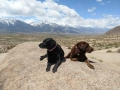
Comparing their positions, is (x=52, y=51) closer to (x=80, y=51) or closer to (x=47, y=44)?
(x=47, y=44)

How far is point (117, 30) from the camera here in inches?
6481

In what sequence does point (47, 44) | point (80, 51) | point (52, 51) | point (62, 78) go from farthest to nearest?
point (80, 51) < point (52, 51) < point (47, 44) < point (62, 78)

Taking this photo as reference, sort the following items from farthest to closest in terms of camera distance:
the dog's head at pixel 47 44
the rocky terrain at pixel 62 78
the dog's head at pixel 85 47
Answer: the dog's head at pixel 85 47 → the dog's head at pixel 47 44 → the rocky terrain at pixel 62 78

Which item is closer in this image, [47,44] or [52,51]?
[47,44]

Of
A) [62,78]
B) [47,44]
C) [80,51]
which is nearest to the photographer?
[62,78]

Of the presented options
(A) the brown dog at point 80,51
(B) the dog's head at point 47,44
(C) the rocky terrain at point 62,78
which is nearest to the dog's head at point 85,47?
(A) the brown dog at point 80,51

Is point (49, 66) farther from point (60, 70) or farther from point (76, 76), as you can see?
point (76, 76)

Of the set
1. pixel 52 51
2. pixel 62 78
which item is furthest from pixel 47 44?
pixel 62 78

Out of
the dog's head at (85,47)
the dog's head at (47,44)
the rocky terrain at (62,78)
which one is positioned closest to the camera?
the rocky terrain at (62,78)

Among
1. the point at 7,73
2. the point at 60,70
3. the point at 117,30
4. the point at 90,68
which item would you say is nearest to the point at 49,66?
the point at 60,70

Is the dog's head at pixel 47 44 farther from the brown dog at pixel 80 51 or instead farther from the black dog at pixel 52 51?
the brown dog at pixel 80 51

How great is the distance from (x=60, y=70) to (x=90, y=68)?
143cm

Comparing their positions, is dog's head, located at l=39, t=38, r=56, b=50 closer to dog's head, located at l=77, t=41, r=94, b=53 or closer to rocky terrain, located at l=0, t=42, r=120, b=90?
rocky terrain, located at l=0, t=42, r=120, b=90

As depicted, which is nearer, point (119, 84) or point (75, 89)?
point (75, 89)
